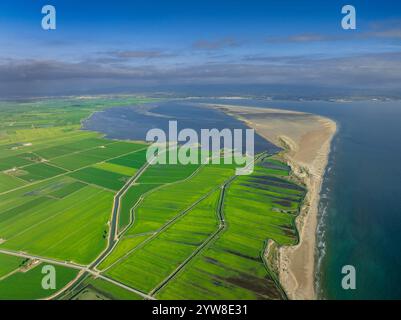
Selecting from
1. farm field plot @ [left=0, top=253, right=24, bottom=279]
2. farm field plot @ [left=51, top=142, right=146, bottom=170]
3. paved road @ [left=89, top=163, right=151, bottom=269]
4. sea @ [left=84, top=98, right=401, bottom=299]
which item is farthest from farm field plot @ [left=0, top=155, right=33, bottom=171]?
farm field plot @ [left=0, top=253, right=24, bottom=279]

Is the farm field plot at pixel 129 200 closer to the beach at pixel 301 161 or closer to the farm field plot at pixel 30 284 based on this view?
the farm field plot at pixel 30 284

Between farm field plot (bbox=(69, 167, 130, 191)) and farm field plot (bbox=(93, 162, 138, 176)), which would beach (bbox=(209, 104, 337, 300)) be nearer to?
farm field plot (bbox=(69, 167, 130, 191))

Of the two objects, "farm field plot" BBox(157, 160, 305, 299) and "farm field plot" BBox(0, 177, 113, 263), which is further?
"farm field plot" BBox(0, 177, 113, 263)

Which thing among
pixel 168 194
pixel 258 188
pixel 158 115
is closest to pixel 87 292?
pixel 168 194

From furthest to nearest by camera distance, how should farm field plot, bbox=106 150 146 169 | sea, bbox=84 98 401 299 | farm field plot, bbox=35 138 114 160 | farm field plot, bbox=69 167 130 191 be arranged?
farm field plot, bbox=35 138 114 160, farm field plot, bbox=106 150 146 169, farm field plot, bbox=69 167 130 191, sea, bbox=84 98 401 299

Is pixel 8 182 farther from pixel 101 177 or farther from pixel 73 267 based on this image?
pixel 73 267

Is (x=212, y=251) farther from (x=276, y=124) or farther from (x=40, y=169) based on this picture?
(x=276, y=124)

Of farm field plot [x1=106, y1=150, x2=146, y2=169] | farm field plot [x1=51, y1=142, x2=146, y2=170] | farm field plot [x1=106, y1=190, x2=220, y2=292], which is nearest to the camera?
farm field plot [x1=106, y1=190, x2=220, y2=292]
